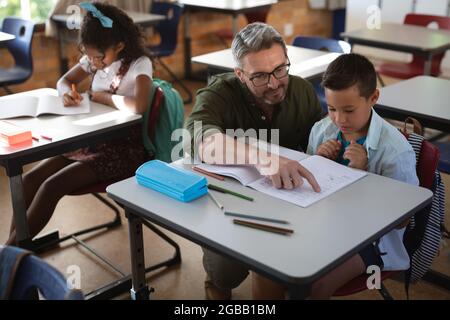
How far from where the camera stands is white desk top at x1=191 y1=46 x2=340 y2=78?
10.2 feet

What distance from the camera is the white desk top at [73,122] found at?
7.04 ft

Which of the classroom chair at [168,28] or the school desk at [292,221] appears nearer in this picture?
the school desk at [292,221]

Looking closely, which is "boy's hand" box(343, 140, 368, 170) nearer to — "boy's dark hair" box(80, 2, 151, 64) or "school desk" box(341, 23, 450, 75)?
"boy's dark hair" box(80, 2, 151, 64)

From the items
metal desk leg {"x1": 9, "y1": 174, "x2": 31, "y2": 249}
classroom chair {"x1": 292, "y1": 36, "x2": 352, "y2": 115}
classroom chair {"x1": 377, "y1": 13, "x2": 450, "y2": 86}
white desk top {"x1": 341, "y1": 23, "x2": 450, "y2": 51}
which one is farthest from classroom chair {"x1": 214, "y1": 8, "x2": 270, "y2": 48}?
metal desk leg {"x1": 9, "y1": 174, "x2": 31, "y2": 249}

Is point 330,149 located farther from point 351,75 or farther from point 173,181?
point 173,181

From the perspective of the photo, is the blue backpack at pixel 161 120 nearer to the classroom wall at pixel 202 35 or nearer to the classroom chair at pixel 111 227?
the classroom chair at pixel 111 227

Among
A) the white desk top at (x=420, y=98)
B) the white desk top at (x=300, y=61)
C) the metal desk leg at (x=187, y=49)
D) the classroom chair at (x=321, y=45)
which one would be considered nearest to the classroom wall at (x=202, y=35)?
the metal desk leg at (x=187, y=49)

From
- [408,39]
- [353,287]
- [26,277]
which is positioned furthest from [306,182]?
[408,39]

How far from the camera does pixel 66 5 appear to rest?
472 cm

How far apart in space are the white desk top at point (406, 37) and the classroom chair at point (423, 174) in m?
2.13

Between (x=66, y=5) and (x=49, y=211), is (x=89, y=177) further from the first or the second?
(x=66, y=5)

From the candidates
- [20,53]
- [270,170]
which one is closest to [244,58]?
[270,170]

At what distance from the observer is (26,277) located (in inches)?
45.0
